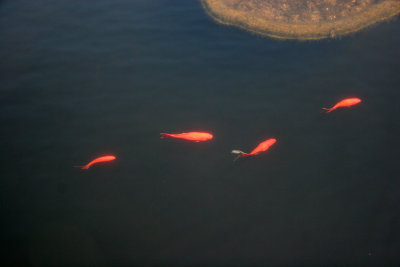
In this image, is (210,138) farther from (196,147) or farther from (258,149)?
(258,149)

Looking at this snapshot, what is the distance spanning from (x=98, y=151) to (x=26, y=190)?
102cm

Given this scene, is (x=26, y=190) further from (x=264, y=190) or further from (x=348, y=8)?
(x=348, y=8)

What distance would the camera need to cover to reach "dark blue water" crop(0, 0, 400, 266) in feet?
9.87

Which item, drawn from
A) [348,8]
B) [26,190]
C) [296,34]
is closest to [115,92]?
[26,190]

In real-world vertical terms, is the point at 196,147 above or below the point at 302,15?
below

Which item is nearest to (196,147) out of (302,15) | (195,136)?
(195,136)

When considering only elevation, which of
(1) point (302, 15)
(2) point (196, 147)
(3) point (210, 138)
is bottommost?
(2) point (196, 147)

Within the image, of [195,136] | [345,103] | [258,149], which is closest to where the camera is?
[258,149]

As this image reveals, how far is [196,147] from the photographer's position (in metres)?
3.89

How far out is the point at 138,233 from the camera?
10.2ft

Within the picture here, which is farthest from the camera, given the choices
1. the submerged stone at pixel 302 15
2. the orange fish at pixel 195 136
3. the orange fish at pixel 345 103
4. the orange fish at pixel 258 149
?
the submerged stone at pixel 302 15

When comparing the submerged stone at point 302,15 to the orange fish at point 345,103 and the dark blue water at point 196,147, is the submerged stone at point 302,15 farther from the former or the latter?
the orange fish at point 345,103

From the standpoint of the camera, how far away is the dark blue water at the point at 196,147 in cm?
301

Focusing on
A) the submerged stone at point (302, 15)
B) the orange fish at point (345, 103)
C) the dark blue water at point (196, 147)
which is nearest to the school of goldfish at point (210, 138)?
the orange fish at point (345, 103)
